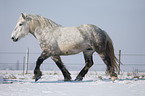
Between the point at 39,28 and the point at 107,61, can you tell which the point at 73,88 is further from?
the point at 39,28

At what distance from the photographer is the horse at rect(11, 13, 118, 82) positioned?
4.89 meters

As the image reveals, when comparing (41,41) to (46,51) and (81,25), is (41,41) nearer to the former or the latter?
(46,51)

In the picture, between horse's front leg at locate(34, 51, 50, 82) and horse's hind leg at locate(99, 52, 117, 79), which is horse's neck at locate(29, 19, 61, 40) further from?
horse's hind leg at locate(99, 52, 117, 79)

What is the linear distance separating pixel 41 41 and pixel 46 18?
0.76 metres

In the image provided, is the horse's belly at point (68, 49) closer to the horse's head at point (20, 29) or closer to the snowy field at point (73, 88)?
the snowy field at point (73, 88)

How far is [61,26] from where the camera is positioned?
5.34m

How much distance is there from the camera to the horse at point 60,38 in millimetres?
4891

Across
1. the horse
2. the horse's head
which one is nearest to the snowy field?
the horse

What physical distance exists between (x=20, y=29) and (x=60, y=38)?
1.15 metres

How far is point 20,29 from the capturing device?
504 cm

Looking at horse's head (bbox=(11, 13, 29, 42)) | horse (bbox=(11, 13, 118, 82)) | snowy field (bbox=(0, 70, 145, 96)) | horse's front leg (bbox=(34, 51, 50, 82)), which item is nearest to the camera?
snowy field (bbox=(0, 70, 145, 96))

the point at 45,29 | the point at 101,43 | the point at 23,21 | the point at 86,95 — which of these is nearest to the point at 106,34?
the point at 101,43

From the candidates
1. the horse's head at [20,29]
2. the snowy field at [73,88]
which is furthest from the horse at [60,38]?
the snowy field at [73,88]

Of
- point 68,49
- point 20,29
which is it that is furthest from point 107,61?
point 20,29
